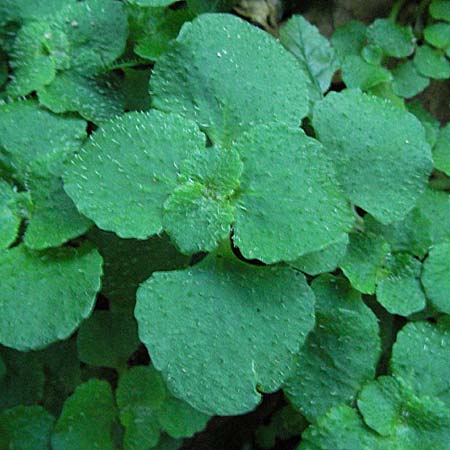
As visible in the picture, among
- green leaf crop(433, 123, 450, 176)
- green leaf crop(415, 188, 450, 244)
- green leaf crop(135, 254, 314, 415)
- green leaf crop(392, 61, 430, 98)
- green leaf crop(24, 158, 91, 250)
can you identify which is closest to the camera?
green leaf crop(135, 254, 314, 415)

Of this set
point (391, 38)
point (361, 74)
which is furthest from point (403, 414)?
point (391, 38)

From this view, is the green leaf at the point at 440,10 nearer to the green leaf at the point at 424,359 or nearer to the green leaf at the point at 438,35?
the green leaf at the point at 438,35

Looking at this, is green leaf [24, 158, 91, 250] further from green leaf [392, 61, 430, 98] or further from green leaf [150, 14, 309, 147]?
green leaf [392, 61, 430, 98]

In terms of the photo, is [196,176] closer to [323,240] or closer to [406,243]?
[323,240]

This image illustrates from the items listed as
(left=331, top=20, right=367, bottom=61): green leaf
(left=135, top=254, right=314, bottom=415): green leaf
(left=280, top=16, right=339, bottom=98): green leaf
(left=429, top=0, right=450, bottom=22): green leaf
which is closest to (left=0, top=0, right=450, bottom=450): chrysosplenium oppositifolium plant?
(left=135, top=254, right=314, bottom=415): green leaf

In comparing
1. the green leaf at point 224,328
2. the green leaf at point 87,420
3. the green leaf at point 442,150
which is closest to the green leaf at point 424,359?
the green leaf at point 224,328
